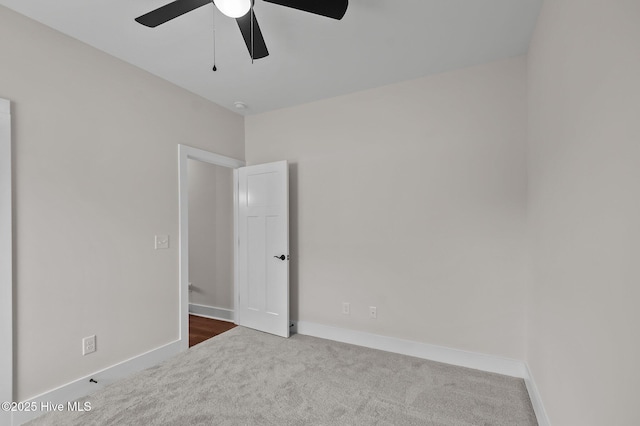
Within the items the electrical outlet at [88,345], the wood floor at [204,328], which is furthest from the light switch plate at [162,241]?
the wood floor at [204,328]

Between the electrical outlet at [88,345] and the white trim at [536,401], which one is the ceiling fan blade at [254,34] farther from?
the white trim at [536,401]

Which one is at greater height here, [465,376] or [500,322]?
[500,322]

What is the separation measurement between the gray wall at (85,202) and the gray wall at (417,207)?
4.63ft

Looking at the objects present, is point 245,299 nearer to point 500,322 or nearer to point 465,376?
point 465,376

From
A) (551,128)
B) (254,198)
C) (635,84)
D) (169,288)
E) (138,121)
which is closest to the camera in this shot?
(635,84)

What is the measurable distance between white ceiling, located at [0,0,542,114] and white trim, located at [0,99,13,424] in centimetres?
85

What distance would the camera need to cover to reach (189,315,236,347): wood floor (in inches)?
134

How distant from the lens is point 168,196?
2.90 meters

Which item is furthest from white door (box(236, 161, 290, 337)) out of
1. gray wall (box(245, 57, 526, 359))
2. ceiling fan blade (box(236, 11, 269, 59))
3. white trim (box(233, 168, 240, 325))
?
ceiling fan blade (box(236, 11, 269, 59))

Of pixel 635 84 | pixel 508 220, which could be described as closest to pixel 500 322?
pixel 508 220

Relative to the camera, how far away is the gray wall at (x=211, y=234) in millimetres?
4078

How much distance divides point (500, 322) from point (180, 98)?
3.69m

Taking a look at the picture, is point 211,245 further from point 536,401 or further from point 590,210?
point 590,210

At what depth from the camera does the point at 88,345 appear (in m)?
2.27
